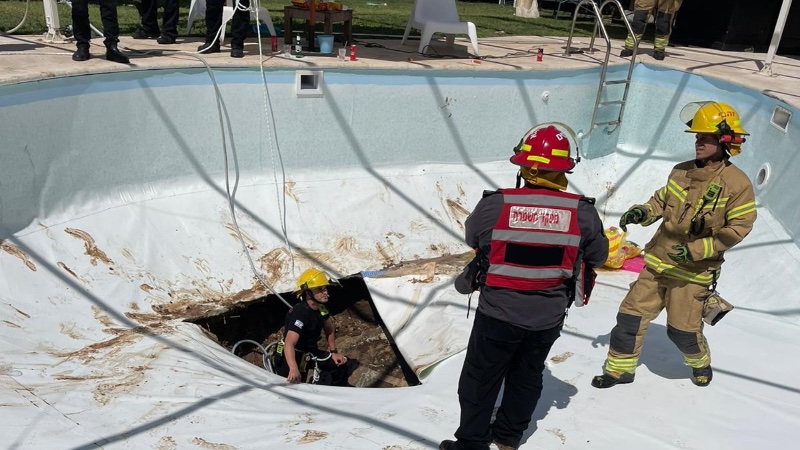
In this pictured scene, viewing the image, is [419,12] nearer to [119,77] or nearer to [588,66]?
[588,66]

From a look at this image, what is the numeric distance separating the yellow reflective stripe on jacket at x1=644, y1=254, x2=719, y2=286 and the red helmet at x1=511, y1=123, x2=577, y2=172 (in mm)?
1330

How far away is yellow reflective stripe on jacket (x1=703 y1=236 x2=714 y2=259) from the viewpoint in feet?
12.3

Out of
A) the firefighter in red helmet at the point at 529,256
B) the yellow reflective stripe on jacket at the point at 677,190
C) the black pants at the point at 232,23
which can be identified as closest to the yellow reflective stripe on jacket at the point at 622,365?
the yellow reflective stripe on jacket at the point at 677,190

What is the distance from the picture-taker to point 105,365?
4395mm

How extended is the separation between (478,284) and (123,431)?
1.97 meters

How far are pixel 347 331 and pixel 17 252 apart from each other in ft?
9.25

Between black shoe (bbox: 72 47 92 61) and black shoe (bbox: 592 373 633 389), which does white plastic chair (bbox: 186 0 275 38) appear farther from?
black shoe (bbox: 592 373 633 389)

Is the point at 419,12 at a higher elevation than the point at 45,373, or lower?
higher

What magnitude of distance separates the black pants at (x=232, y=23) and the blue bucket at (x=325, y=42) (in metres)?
0.76

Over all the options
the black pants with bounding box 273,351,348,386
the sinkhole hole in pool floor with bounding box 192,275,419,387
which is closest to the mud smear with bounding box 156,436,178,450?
the black pants with bounding box 273,351,348,386

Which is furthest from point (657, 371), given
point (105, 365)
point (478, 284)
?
point (105, 365)

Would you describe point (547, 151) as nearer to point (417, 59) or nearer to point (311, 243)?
→ point (311, 243)

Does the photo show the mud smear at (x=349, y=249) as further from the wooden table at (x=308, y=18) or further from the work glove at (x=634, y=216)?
the work glove at (x=634, y=216)

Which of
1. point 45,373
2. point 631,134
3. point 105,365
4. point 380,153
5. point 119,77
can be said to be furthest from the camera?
point 631,134
